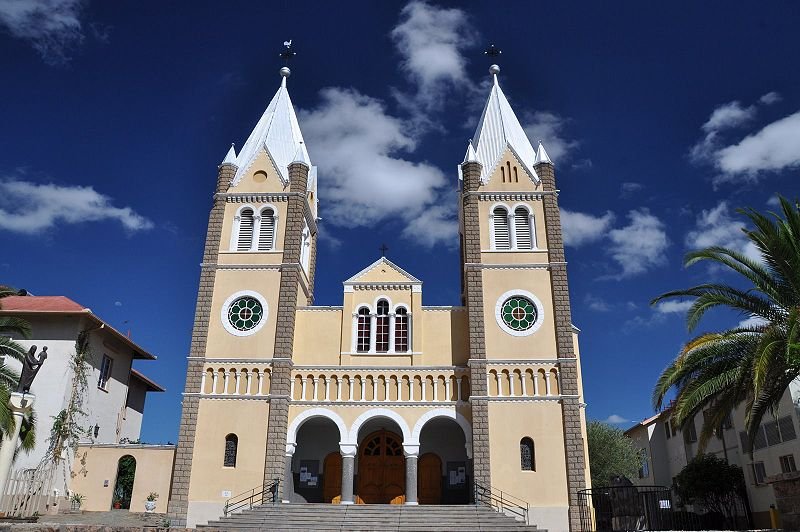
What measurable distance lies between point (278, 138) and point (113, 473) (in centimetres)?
1730

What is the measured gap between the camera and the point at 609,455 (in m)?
42.9

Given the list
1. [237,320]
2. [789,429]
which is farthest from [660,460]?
[237,320]

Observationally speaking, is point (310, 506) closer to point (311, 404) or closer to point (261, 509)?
point (261, 509)

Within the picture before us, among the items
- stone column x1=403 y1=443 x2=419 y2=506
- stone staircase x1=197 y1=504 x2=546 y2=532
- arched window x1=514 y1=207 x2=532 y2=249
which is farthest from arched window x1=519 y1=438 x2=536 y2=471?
arched window x1=514 y1=207 x2=532 y2=249

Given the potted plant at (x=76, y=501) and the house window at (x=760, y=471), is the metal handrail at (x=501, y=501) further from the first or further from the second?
the potted plant at (x=76, y=501)

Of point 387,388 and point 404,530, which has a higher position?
point 387,388

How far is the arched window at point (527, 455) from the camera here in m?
25.2

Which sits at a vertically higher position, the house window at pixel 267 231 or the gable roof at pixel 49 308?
the house window at pixel 267 231

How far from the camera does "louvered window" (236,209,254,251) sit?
29953 mm

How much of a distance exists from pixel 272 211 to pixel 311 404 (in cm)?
927

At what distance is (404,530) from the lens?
21766 mm

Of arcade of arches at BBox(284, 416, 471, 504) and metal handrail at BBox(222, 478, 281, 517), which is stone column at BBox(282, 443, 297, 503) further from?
metal handrail at BBox(222, 478, 281, 517)

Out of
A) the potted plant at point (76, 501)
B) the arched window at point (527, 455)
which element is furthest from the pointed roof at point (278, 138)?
the arched window at point (527, 455)

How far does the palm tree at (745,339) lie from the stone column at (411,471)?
420 inches
